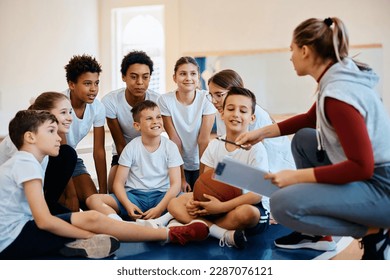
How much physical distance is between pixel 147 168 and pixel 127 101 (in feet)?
1.31

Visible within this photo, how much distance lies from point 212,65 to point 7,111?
2.26m

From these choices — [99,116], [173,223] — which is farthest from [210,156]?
[99,116]

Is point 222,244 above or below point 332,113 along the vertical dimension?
below

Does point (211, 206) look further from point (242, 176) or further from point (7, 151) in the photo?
point (7, 151)

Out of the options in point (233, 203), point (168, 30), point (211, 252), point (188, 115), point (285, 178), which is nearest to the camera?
point (285, 178)

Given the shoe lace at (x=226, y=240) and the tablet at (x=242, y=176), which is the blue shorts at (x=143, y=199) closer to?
the shoe lace at (x=226, y=240)

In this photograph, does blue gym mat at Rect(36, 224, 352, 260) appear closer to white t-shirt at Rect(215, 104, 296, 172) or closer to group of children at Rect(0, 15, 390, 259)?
group of children at Rect(0, 15, 390, 259)

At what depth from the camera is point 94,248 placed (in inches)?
51.6

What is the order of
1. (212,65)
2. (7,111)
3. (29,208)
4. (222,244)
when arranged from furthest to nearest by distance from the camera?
(212,65)
(7,111)
(222,244)
(29,208)

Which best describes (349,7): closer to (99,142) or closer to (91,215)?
(99,142)

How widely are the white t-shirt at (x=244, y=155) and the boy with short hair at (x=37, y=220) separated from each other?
0.35 m
